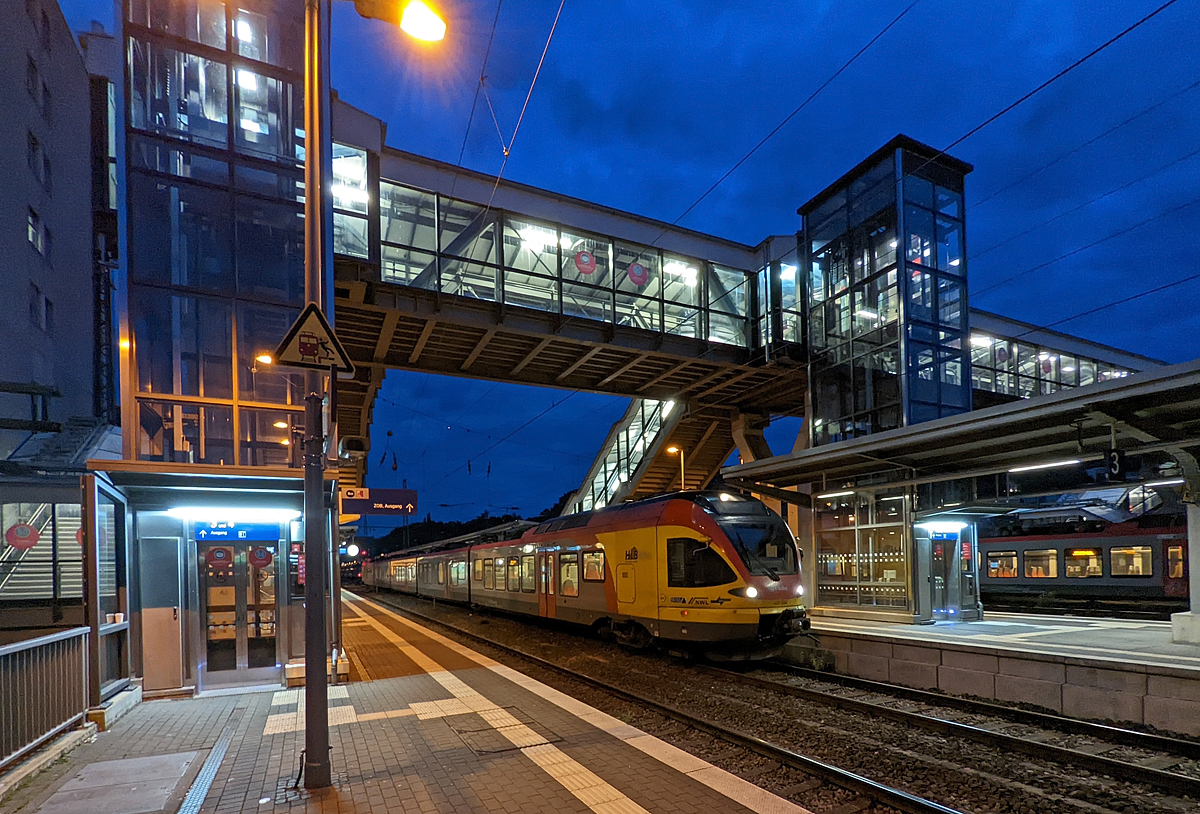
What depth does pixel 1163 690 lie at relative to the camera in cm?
792

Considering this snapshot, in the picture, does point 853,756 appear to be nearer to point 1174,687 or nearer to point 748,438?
point 1174,687

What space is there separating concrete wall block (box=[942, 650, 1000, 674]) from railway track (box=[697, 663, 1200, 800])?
3.66ft

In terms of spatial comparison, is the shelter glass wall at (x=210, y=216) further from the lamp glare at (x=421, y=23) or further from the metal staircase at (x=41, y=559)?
the lamp glare at (x=421, y=23)

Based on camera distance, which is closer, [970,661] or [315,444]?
[315,444]

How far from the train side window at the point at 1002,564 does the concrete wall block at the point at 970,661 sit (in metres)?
14.9

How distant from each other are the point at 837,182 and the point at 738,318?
459cm

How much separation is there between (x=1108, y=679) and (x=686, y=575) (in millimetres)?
5818

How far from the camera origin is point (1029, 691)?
927 cm

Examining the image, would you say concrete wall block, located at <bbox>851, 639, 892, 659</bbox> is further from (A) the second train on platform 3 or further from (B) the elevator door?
(B) the elevator door

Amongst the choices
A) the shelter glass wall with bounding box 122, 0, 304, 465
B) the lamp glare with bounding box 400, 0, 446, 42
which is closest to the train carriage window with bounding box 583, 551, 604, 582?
the shelter glass wall with bounding box 122, 0, 304, 465

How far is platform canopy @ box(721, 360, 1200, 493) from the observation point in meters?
8.68

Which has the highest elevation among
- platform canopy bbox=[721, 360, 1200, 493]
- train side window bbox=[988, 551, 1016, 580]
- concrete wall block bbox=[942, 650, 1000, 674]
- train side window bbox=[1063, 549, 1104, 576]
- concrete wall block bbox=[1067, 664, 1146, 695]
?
platform canopy bbox=[721, 360, 1200, 493]

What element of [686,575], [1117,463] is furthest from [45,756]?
[1117,463]

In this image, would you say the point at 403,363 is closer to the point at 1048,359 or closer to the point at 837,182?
the point at 837,182
